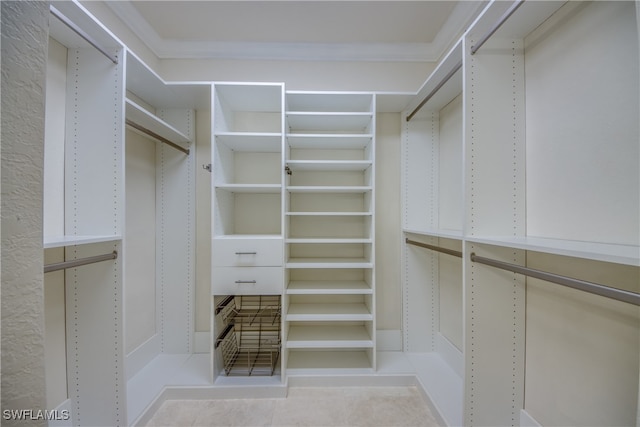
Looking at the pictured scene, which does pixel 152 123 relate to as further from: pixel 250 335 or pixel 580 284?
pixel 580 284

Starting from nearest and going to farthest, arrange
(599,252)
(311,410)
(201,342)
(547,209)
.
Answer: (599,252) → (547,209) → (311,410) → (201,342)

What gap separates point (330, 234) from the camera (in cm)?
215

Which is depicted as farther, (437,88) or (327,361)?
(327,361)

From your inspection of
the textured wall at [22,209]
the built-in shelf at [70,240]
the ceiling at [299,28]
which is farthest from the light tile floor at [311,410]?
the ceiling at [299,28]

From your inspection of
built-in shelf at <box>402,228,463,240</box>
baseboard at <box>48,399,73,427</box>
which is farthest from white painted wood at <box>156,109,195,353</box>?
built-in shelf at <box>402,228,463,240</box>

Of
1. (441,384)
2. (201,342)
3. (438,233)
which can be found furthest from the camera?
(201,342)

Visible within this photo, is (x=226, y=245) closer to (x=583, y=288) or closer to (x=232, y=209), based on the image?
(x=232, y=209)

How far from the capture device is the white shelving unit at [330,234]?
5.81ft

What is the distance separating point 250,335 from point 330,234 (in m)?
1.02

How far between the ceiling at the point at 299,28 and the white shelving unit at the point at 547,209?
58 cm

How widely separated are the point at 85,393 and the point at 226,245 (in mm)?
999

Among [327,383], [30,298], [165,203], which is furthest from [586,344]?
[165,203]

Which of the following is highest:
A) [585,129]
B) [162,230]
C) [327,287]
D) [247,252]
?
[585,129]

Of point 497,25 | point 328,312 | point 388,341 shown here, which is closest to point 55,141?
point 328,312
